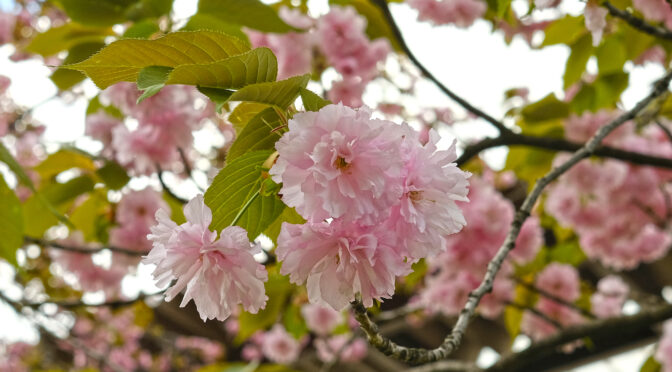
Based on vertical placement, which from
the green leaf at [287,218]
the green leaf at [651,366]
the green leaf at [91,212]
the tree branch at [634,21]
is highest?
the tree branch at [634,21]

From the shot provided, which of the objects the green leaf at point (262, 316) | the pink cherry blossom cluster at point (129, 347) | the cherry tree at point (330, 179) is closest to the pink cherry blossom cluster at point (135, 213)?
the cherry tree at point (330, 179)

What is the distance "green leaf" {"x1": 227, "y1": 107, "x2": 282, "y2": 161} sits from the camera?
2.10ft

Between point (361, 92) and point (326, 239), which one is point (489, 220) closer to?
point (361, 92)

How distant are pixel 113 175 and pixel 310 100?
1290 mm

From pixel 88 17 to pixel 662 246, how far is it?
2.81 m

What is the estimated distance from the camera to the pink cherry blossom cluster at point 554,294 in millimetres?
2529

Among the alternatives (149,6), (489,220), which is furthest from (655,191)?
(149,6)

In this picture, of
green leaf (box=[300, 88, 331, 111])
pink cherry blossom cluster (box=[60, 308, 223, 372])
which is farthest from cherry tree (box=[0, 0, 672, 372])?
pink cherry blossom cluster (box=[60, 308, 223, 372])

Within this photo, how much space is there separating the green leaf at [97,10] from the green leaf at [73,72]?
0.15m

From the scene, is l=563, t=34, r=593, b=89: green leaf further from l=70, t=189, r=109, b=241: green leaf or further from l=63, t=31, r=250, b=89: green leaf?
l=70, t=189, r=109, b=241: green leaf

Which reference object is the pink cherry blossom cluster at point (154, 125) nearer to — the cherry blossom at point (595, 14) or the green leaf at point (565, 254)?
the cherry blossom at point (595, 14)

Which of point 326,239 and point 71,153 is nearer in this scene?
point 326,239

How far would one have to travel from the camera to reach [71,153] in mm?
1771

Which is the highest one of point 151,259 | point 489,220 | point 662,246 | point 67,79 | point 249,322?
point 151,259
